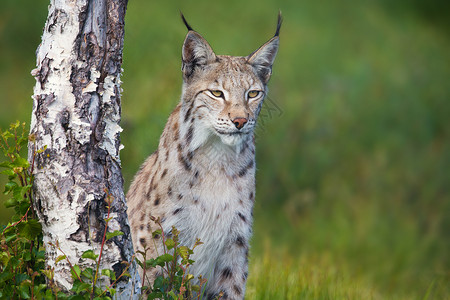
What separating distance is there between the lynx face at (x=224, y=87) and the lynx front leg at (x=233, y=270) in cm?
75

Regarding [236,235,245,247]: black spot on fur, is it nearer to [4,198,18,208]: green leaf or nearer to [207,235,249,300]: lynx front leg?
[207,235,249,300]: lynx front leg

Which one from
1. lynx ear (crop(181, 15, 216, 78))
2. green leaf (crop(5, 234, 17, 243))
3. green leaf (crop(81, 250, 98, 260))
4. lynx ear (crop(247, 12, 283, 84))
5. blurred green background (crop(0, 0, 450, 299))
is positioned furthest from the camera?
blurred green background (crop(0, 0, 450, 299))

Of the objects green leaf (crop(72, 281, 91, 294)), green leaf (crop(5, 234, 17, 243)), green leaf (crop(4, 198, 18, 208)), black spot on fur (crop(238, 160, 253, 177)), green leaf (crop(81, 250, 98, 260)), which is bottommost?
green leaf (crop(72, 281, 91, 294))

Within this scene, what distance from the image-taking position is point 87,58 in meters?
3.21

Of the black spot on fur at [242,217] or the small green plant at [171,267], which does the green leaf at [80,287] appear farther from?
the black spot on fur at [242,217]

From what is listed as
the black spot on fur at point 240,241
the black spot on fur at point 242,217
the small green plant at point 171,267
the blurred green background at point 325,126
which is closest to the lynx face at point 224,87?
the black spot on fur at point 242,217

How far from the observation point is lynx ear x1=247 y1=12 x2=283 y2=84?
15.0 ft

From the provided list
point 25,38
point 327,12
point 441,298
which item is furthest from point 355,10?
→ point 441,298

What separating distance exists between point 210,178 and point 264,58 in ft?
3.26

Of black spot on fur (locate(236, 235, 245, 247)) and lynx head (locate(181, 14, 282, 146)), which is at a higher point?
lynx head (locate(181, 14, 282, 146))

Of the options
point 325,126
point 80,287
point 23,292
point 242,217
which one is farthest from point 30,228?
point 325,126

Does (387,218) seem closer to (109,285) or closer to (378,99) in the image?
(378,99)

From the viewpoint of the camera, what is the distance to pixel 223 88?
14.6ft

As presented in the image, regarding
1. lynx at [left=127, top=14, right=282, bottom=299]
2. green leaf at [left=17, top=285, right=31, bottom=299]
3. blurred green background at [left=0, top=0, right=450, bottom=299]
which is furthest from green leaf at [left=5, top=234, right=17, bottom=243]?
blurred green background at [left=0, top=0, right=450, bottom=299]
